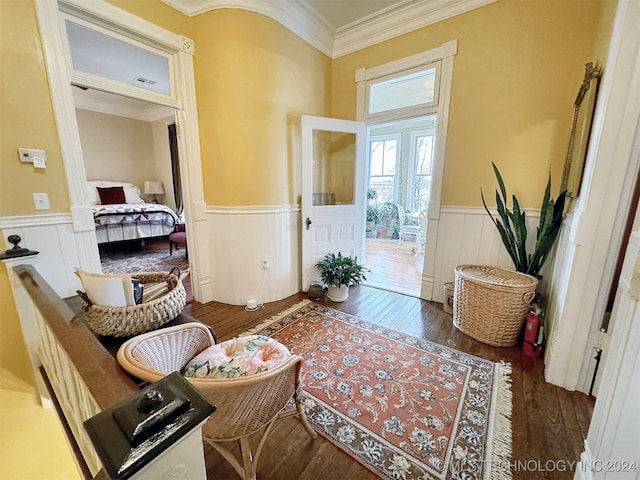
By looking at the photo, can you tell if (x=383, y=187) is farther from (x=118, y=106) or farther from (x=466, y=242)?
(x=118, y=106)

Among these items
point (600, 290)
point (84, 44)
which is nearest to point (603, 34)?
point (600, 290)

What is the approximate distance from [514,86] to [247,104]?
2426 millimetres

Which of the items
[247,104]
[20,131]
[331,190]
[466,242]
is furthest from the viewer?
[331,190]

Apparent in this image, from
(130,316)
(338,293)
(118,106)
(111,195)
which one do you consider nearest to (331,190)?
(338,293)

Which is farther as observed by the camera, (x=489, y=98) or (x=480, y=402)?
(x=489, y=98)

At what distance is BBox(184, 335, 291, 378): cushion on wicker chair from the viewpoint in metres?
1.15

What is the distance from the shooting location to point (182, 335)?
3.79ft

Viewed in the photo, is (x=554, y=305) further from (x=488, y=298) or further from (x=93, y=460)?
(x=93, y=460)

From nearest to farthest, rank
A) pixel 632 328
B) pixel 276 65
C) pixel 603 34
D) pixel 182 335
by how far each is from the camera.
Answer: pixel 632 328
pixel 182 335
pixel 603 34
pixel 276 65

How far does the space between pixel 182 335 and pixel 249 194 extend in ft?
5.84

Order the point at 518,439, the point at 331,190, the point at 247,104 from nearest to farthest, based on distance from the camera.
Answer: the point at 518,439, the point at 247,104, the point at 331,190

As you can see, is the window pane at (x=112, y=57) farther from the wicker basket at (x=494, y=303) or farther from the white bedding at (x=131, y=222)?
the wicker basket at (x=494, y=303)

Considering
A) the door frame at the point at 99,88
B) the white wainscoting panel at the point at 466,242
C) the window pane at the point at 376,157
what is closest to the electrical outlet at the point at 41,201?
the door frame at the point at 99,88

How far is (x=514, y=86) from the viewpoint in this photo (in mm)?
2309
